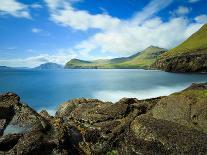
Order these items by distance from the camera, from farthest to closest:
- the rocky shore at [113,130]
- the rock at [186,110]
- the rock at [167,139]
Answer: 1. the rock at [186,110]
2. the rocky shore at [113,130]
3. the rock at [167,139]

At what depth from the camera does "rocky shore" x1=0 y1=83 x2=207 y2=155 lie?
15078 millimetres

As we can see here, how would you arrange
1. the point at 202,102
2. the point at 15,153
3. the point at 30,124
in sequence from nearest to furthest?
the point at 15,153 → the point at 30,124 → the point at 202,102

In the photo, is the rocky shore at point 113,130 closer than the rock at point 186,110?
Yes

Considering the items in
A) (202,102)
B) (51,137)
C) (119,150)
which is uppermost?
(202,102)

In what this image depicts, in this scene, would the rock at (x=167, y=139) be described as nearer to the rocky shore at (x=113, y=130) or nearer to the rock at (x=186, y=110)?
the rocky shore at (x=113, y=130)

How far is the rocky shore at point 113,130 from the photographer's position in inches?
594

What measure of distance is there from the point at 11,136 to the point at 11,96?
21.1 feet

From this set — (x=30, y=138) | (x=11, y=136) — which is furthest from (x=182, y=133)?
(x=11, y=136)

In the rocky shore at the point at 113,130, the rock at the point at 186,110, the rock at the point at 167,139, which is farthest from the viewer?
the rock at the point at 186,110

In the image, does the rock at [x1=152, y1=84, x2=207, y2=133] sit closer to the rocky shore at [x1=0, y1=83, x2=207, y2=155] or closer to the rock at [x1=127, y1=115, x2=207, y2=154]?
the rocky shore at [x1=0, y1=83, x2=207, y2=155]

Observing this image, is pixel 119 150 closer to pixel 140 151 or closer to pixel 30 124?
pixel 140 151

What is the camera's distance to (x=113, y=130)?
19953 millimetres

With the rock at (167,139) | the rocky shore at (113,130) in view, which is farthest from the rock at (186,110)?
the rock at (167,139)

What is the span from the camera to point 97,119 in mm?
22156
